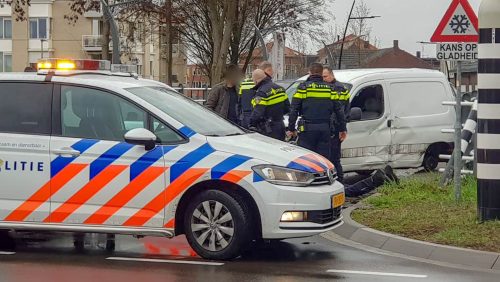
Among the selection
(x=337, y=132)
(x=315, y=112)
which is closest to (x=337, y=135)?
(x=337, y=132)

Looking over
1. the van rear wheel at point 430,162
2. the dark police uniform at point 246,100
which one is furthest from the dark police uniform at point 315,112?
the van rear wheel at point 430,162

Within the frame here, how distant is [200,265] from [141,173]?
3.38 ft

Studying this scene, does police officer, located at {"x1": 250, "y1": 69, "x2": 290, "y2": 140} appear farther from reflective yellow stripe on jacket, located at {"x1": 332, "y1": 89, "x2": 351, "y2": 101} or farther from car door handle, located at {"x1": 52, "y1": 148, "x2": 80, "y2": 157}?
car door handle, located at {"x1": 52, "y1": 148, "x2": 80, "y2": 157}

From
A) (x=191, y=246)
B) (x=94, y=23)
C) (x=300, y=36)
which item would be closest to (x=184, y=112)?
(x=191, y=246)

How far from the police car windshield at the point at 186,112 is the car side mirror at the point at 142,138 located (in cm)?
40

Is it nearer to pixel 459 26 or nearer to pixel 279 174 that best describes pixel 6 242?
pixel 279 174

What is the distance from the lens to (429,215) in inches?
398

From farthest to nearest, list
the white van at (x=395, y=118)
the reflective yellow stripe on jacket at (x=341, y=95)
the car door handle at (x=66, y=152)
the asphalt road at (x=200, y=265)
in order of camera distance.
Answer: the white van at (x=395, y=118) < the reflective yellow stripe on jacket at (x=341, y=95) < the car door handle at (x=66, y=152) < the asphalt road at (x=200, y=265)

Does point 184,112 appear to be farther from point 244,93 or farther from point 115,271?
point 244,93

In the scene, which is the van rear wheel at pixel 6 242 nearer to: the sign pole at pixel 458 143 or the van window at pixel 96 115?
the van window at pixel 96 115

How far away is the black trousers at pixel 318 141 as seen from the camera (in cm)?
1184

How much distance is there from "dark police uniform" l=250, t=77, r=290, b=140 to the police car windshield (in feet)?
9.03

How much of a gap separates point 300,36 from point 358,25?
14398mm

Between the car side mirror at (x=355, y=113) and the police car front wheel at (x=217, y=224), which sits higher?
the car side mirror at (x=355, y=113)
